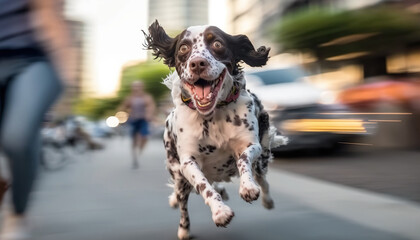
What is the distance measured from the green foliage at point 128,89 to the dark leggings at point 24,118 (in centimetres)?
3058

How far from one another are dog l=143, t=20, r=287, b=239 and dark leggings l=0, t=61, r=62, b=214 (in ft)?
2.92

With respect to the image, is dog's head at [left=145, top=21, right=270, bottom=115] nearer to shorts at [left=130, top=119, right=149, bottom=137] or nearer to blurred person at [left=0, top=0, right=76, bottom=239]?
blurred person at [left=0, top=0, right=76, bottom=239]

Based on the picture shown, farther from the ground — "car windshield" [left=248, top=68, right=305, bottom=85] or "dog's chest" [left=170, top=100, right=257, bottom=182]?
"dog's chest" [left=170, top=100, right=257, bottom=182]

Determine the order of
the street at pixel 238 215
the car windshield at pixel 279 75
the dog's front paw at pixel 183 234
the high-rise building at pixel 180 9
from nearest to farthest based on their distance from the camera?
the dog's front paw at pixel 183 234 < the street at pixel 238 215 < the car windshield at pixel 279 75 < the high-rise building at pixel 180 9

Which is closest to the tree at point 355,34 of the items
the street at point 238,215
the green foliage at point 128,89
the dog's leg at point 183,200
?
the green foliage at point 128,89

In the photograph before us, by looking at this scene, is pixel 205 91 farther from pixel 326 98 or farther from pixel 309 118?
pixel 326 98

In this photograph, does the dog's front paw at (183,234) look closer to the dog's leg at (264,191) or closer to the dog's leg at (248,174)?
the dog's leg at (248,174)

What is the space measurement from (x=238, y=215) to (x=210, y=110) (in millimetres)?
1730

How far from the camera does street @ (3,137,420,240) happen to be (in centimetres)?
386

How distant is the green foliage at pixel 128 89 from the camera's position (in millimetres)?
65375

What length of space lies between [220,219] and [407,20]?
24518 mm

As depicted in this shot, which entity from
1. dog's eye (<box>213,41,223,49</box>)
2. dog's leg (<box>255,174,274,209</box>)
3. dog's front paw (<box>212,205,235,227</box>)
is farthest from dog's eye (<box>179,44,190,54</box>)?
dog's leg (<box>255,174,274,209</box>)

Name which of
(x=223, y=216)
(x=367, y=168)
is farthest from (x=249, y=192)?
(x=367, y=168)

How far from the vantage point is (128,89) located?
7950 centimetres
